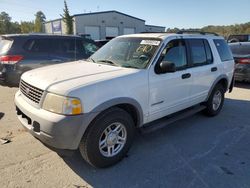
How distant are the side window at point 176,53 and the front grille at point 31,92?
2.00 meters

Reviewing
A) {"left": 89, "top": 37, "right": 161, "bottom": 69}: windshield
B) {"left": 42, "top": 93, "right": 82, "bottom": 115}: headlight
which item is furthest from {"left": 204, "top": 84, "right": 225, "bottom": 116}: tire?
{"left": 42, "top": 93, "right": 82, "bottom": 115}: headlight

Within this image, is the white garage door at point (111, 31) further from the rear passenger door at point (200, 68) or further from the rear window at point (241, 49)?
the rear passenger door at point (200, 68)

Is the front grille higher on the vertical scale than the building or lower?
lower

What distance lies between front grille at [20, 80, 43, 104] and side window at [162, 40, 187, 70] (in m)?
2.00

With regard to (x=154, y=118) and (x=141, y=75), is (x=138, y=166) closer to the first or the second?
(x=154, y=118)

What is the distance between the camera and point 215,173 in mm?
3207

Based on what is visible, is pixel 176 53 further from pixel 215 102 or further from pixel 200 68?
pixel 215 102

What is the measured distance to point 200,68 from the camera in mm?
4672

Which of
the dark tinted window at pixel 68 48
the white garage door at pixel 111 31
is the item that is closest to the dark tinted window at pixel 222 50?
the dark tinted window at pixel 68 48

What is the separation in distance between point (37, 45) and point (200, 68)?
4.54m

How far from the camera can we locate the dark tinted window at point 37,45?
257 inches

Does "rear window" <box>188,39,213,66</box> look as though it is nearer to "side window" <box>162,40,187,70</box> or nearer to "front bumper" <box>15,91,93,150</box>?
"side window" <box>162,40,187,70</box>

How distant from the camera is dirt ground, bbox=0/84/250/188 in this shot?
3012 millimetres

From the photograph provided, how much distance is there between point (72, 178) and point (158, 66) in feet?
6.69
